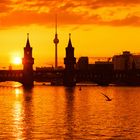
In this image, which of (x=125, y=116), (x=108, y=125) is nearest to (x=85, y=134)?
(x=108, y=125)

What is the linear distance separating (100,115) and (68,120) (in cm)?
1050

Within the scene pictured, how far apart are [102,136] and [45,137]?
5.87 metres

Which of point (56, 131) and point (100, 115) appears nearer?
point (56, 131)

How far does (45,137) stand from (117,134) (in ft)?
25.7

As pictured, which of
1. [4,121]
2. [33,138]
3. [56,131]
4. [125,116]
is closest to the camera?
[33,138]

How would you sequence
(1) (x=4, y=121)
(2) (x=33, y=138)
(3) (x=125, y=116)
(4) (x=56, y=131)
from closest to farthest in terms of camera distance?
1. (2) (x=33, y=138)
2. (4) (x=56, y=131)
3. (1) (x=4, y=121)
4. (3) (x=125, y=116)

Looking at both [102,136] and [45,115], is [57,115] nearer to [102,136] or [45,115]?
[45,115]

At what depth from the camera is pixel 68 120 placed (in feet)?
309

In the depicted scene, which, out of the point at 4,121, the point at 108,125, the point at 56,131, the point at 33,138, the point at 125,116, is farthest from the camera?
the point at 125,116

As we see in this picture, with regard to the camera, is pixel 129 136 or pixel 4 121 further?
pixel 4 121

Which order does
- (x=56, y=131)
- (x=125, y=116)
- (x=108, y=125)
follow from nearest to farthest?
(x=56, y=131) → (x=108, y=125) → (x=125, y=116)

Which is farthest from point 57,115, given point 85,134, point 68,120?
point 85,134

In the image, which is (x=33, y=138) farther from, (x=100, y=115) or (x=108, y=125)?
(x=100, y=115)

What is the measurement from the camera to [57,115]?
340 ft
